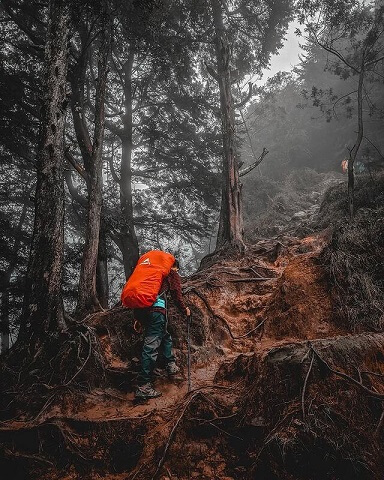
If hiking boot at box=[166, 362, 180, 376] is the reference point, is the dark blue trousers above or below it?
above

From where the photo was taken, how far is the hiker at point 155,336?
3.62m

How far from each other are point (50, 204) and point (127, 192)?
21.2 feet

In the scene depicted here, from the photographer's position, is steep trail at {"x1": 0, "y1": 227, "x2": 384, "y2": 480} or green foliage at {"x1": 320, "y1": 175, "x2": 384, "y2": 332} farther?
green foliage at {"x1": 320, "y1": 175, "x2": 384, "y2": 332}

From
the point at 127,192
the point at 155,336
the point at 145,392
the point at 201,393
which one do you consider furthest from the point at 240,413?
the point at 127,192

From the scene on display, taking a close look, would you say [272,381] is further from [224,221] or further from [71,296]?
[71,296]

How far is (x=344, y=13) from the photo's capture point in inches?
A: 469

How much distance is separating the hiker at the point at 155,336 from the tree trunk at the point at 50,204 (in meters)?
1.33

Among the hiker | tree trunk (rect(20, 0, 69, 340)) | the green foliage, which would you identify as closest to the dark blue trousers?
the hiker

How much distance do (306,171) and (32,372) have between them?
23.6m

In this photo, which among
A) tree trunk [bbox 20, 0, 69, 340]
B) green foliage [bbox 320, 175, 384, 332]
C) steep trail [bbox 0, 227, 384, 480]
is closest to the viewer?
steep trail [bbox 0, 227, 384, 480]

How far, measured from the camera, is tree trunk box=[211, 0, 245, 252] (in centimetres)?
803

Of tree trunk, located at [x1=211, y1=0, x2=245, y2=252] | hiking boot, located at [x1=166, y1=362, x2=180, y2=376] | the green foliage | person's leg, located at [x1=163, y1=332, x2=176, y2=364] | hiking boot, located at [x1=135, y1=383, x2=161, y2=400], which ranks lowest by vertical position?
hiking boot, located at [x1=135, y1=383, x2=161, y2=400]

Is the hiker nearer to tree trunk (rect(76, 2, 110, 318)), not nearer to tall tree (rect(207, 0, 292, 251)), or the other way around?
tree trunk (rect(76, 2, 110, 318))

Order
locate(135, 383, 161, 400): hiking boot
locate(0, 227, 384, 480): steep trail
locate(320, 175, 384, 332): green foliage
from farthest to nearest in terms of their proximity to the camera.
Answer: locate(135, 383, 161, 400): hiking boot, locate(320, 175, 384, 332): green foliage, locate(0, 227, 384, 480): steep trail
